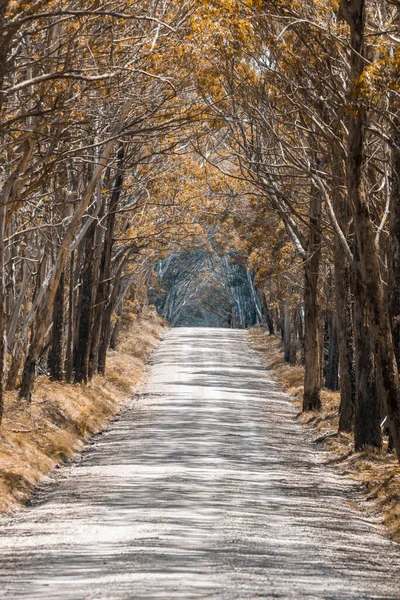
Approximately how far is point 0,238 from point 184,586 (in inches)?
405

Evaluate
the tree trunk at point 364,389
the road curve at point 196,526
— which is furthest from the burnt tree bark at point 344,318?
the tree trunk at point 364,389

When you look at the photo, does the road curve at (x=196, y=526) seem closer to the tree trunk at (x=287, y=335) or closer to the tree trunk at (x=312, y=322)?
the tree trunk at (x=312, y=322)

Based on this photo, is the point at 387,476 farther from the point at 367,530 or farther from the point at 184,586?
the point at 184,586

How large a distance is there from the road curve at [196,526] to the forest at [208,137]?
75.9 inches

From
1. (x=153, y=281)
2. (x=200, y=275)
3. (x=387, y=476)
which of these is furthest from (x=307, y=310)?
(x=200, y=275)

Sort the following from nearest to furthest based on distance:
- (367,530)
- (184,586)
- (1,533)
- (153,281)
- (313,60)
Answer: (184,586) → (1,533) → (367,530) → (313,60) → (153,281)

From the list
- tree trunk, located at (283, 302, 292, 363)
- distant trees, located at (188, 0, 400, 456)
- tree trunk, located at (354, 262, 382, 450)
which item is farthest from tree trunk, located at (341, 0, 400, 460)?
tree trunk, located at (283, 302, 292, 363)

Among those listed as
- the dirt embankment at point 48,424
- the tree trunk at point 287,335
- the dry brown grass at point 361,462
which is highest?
the tree trunk at point 287,335

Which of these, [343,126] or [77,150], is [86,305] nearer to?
[343,126]

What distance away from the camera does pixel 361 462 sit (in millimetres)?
19344

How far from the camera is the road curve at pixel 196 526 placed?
29.0ft

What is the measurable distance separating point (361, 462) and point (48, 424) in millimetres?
5941

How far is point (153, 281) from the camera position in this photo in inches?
3169

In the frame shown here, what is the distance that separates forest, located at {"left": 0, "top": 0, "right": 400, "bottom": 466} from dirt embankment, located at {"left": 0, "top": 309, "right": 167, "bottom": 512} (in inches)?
28.3
